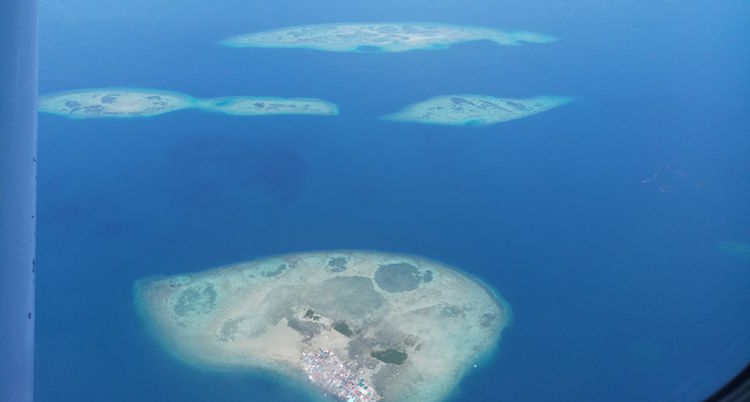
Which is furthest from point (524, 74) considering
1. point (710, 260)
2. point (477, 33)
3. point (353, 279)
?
point (353, 279)

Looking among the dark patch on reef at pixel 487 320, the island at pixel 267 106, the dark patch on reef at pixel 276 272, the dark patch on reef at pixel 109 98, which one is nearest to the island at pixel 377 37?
the island at pixel 267 106

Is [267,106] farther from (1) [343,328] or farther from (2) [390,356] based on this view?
(2) [390,356]

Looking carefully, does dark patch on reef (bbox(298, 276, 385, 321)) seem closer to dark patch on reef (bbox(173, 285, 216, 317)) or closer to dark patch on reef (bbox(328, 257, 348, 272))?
dark patch on reef (bbox(328, 257, 348, 272))

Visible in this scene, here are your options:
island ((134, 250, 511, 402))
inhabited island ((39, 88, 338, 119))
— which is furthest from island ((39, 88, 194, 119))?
island ((134, 250, 511, 402))

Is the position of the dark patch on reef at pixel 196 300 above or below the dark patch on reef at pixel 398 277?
below

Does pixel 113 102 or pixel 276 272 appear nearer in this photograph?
pixel 276 272

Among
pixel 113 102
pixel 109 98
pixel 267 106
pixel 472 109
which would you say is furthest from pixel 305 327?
pixel 109 98

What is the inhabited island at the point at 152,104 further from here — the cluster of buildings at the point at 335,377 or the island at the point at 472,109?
the cluster of buildings at the point at 335,377
